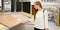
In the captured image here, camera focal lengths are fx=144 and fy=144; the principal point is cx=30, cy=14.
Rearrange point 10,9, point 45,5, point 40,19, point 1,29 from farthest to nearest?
point 45,5 < point 40,19 < point 10,9 < point 1,29

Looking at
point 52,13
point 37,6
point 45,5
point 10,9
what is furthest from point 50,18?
point 10,9

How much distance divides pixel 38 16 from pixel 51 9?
2198 mm

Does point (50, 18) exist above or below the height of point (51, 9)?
below

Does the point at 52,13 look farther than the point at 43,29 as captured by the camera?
Yes

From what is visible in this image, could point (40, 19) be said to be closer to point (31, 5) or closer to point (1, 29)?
point (31, 5)

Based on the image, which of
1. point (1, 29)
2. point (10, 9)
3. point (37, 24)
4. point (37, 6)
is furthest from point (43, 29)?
point (1, 29)

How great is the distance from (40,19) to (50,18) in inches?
88.2

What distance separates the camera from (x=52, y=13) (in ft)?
16.8

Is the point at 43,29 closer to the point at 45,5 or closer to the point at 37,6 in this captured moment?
the point at 37,6

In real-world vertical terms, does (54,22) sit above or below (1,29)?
below

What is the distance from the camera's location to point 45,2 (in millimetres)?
5109

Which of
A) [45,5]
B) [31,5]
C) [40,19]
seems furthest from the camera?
[45,5]

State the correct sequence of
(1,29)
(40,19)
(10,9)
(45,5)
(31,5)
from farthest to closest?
(45,5) < (31,5) < (40,19) < (10,9) < (1,29)

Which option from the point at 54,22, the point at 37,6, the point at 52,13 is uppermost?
the point at 37,6
